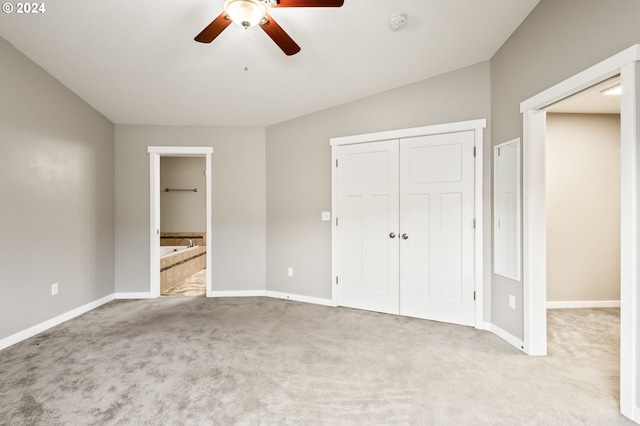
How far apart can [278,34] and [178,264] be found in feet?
14.6

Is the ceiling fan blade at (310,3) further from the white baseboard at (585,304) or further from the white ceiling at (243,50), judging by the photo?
the white baseboard at (585,304)

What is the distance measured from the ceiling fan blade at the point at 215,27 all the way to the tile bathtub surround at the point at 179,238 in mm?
5506

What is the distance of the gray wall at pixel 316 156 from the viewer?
10.9 feet

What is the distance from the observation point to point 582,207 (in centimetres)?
400

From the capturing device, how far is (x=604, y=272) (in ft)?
13.1

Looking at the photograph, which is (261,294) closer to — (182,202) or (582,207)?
(182,202)

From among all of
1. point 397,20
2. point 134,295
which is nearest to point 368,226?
point 397,20

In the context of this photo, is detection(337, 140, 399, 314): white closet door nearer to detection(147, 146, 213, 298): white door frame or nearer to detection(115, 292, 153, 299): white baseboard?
detection(147, 146, 213, 298): white door frame

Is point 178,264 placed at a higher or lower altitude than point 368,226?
lower

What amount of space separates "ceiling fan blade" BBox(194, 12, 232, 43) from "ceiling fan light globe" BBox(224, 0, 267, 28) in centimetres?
6

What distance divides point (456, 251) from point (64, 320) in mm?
4202

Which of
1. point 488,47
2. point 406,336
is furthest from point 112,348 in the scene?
point 488,47

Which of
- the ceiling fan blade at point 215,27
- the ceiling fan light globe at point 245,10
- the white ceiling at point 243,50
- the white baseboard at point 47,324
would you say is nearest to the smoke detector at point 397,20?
the white ceiling at point 243,50

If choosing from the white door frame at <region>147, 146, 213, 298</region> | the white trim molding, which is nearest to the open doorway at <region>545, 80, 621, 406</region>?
the white door frame at <region>147, 146, 213, 298</region>
